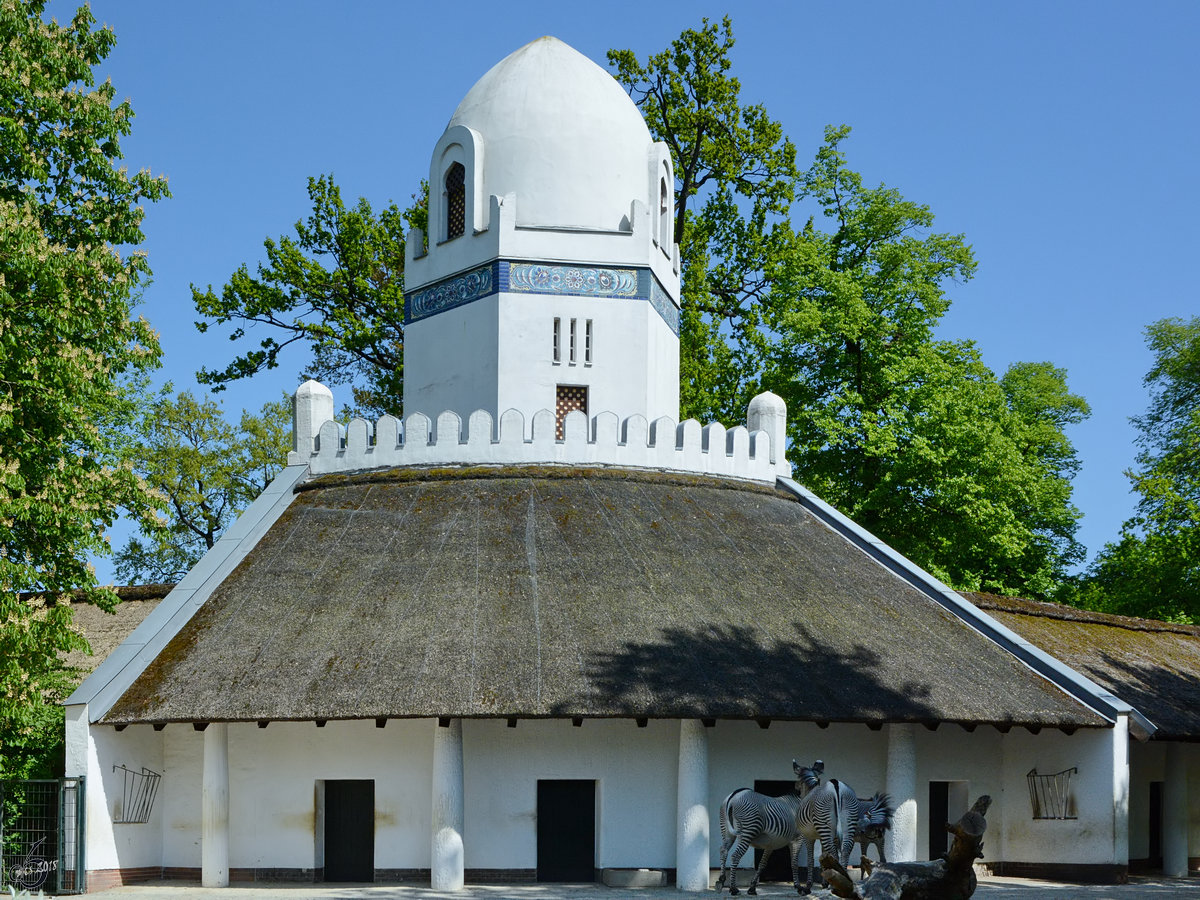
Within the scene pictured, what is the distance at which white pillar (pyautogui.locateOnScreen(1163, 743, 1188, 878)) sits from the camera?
93.6 ft

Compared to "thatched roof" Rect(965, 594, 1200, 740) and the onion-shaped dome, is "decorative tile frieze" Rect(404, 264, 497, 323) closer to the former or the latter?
the onion-shaped dome

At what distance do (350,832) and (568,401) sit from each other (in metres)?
9.96

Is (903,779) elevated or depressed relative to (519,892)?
elevated

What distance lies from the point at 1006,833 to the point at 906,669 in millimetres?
4805

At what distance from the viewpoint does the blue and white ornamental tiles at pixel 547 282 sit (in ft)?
99.2

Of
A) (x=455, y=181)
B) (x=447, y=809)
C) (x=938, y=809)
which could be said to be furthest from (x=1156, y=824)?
(x=455, y=181)

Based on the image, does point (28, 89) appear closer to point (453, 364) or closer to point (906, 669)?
point (453, 364)

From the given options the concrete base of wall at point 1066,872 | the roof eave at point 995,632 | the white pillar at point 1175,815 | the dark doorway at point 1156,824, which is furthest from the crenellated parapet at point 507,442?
the dark doorway at point 1156,824

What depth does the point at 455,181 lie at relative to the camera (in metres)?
31.9

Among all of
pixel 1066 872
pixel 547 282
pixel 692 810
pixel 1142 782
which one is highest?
pixel 547 282

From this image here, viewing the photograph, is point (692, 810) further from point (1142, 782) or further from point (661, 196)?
point (661, 196)

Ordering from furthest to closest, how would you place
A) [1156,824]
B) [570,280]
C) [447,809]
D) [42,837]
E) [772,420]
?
[772,420] → [570,280] → [1156,824] → [42,837] → [447,809]

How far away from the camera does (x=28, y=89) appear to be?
2320cm

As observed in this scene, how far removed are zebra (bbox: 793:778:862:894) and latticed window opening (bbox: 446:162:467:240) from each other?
1499 centimetres
